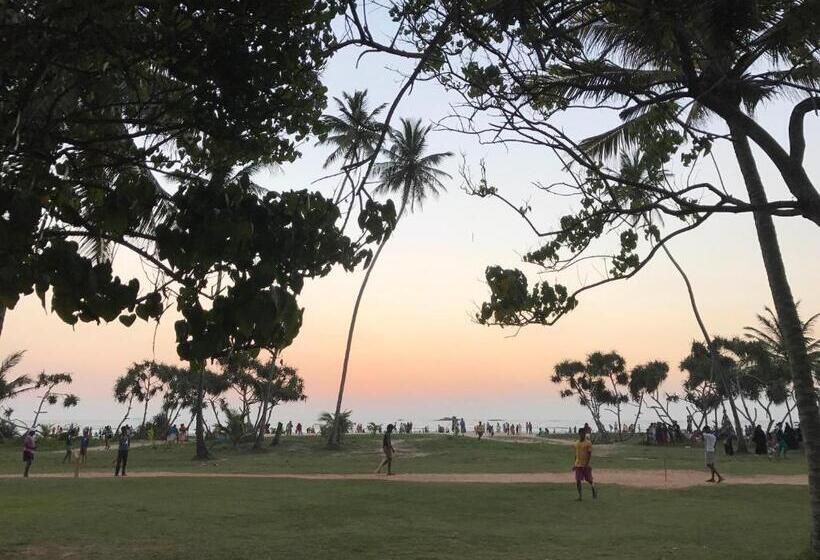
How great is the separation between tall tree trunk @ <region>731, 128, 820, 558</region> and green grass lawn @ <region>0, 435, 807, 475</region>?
13.8 metres

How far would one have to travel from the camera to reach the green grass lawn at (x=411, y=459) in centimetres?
2477

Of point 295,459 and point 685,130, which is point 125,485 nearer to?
point 295,459

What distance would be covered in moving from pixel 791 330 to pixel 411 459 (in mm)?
22568

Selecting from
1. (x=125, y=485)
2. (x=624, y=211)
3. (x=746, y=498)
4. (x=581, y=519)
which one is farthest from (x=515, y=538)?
(x=125, y=485)

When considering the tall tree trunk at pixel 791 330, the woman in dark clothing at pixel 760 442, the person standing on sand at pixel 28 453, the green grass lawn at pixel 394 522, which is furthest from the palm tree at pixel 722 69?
the woman in dark clothing at pixel 760 442

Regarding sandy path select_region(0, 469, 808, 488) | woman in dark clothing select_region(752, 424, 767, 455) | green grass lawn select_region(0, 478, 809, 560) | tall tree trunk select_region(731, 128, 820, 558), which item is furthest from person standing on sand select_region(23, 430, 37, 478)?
woman in dark clothing select_region(752, 424, 767, 455)

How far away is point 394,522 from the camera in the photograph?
11648mm

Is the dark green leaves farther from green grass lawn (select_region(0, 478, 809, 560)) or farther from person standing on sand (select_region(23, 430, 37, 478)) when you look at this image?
person standing on sand (select_region(23, 430, 37, 478))

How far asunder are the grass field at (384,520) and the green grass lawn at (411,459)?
270 inches

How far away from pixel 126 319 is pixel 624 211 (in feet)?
17.7

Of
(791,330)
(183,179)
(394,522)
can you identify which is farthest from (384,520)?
(183,179)

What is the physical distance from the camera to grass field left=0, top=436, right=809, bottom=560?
9.16 metres

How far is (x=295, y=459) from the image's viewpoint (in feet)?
100

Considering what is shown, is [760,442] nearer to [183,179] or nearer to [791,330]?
[791,330]
